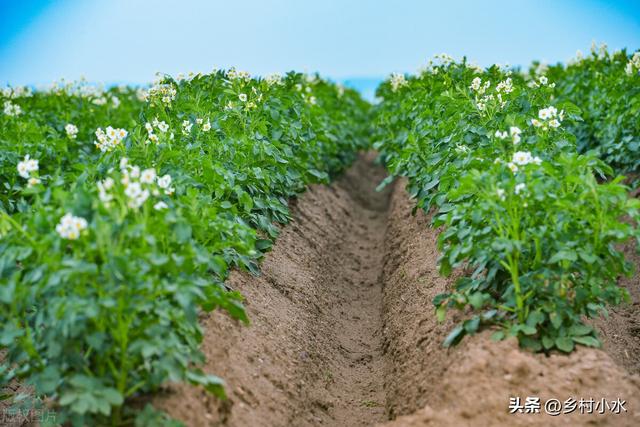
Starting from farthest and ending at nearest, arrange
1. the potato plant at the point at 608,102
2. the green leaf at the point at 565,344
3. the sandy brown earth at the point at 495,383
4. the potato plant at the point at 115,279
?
the potato plant at the point at 608,102 < the green leaf at the point at 565,344 < the sandy brown earth at the point at 495,383 < the potato plant at the point at 115,279

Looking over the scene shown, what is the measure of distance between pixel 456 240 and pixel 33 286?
2.34 meters

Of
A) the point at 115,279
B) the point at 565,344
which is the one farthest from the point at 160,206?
the point at 565,344

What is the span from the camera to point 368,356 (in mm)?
5707

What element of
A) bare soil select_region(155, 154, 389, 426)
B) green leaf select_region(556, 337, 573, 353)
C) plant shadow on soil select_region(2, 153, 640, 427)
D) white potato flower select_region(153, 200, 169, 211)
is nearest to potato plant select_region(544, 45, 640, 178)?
plant shadow on soil select_region(2, 153, 640, 427)

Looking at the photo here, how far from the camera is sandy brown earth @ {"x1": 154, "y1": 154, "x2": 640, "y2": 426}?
12.2ft

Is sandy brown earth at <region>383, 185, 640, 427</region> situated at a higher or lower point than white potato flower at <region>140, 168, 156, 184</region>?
lower

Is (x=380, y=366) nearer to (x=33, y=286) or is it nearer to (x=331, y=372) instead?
(x=331, y=372)

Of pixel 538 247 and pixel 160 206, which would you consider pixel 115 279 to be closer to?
pixel 160 206

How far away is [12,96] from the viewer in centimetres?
904

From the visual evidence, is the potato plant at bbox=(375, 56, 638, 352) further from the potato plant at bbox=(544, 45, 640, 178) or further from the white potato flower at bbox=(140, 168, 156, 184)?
the potato plant at bbox=(544, 45, 640, 178)

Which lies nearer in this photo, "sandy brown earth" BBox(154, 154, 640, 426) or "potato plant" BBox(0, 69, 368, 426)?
"potato plant" BBox(0, 69, 368, 426)

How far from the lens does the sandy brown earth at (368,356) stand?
12.2 feet

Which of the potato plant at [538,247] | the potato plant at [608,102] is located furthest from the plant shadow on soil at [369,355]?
the potato plant at [608,102]

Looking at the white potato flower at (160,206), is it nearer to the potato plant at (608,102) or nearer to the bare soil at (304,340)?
the bare soil at (304,340)
